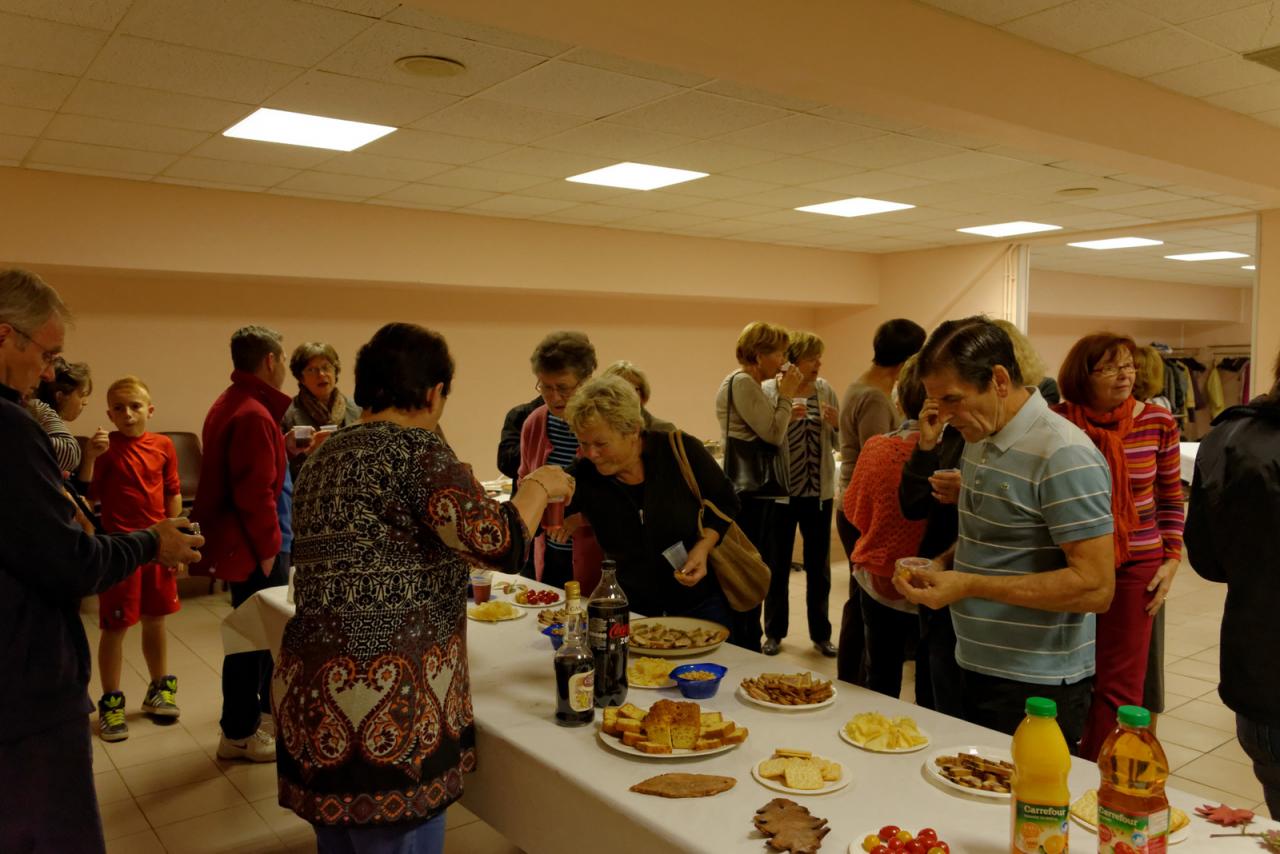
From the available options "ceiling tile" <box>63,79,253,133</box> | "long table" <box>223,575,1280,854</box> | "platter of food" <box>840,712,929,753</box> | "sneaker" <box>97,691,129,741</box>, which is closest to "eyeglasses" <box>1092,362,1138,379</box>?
"long table" <box>223,575,1280,854</box>

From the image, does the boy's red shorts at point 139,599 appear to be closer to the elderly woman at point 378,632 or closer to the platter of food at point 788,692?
the elderly woman at point 378,632

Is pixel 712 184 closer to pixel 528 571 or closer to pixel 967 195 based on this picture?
pixel 967 195

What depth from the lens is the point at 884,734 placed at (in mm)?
1737

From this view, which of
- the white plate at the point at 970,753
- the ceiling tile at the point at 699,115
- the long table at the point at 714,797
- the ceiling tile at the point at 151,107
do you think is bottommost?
the long table at the point at 714,797

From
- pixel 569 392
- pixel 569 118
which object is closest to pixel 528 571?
pixel 569 392

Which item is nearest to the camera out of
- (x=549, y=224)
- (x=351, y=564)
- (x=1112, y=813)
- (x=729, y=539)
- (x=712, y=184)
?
(x=1112, y=813)

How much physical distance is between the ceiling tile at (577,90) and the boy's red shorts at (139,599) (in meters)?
2.41

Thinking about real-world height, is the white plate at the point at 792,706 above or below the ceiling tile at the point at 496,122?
below

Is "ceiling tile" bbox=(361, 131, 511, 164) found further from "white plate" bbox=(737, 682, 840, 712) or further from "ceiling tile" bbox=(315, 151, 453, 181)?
"white plate" bbox=(737, 682, 840, 712)

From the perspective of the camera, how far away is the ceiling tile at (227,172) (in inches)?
207

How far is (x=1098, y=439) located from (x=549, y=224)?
17.7ft

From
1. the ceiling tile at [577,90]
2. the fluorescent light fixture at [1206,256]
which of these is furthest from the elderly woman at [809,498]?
the fluorescent light fixture at [1206,256]

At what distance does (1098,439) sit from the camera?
111 inches

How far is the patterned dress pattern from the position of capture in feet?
5.20
